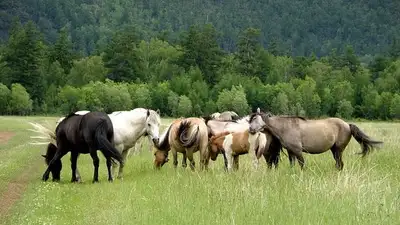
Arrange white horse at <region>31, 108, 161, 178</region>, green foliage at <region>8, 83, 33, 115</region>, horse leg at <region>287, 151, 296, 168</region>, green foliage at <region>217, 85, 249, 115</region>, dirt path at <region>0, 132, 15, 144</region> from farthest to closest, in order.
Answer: green foliage at <region>8, 83, 33, 115</region>, green foliage at <region>217, 85, 249, 115</region>, dirt path at <region>0, 132, 15, 144</region>, white horse at <region>31, 108, 161, 178</region>, horse leg at <region>287, 151, 296, 168</region>

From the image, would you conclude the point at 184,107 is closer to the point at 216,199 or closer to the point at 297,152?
the point at 297,152

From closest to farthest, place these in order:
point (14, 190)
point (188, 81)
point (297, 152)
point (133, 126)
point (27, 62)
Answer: point (14, 190) < point (297, 152) < point (133, 126) < point (188, 81) < point (27, 62)

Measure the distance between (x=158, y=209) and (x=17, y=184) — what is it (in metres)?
6.55

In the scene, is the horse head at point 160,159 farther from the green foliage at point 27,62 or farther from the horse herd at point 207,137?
the green foliage at point 27,62

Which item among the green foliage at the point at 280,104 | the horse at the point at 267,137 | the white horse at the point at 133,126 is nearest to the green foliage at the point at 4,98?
the green foliage at the point at 280,104

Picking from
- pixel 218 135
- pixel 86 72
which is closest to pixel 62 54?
pixel 86 72

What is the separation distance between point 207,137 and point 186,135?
2.12ft

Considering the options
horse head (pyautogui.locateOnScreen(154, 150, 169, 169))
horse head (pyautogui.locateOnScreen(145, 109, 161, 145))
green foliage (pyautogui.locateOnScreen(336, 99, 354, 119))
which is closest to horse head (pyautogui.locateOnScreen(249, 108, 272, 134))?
horse head (pyautogui.locateOnScreen(145, 109, 161, 145))

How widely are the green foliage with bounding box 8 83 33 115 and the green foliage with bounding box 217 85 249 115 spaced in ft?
84.4

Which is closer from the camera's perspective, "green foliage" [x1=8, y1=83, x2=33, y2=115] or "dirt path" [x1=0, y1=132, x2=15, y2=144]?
"dirt path" [x1=0, y1=132, x2=15, y2=144]

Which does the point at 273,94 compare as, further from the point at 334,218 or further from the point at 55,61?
the point at 334,218

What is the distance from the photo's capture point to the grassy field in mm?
10705

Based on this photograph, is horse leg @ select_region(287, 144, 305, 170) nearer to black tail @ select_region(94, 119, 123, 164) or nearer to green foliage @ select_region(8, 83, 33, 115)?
black tail @ select_region(94, 119, 123, 164)

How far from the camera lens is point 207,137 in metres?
18.0
